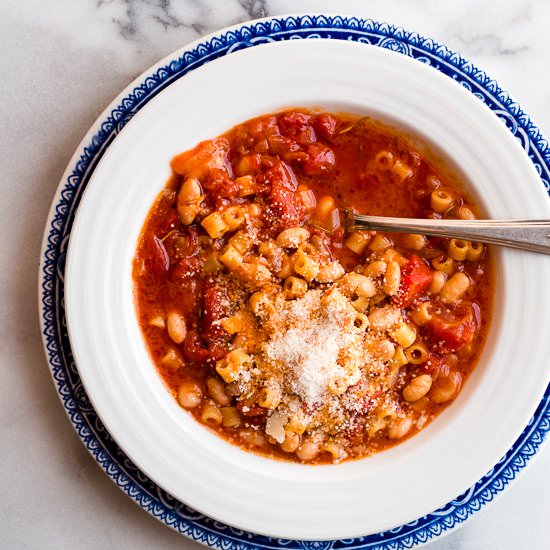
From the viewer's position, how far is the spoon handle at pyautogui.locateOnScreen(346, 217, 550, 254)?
10.8ft

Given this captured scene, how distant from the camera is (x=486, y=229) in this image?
131 inches

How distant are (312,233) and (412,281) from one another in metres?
0.59

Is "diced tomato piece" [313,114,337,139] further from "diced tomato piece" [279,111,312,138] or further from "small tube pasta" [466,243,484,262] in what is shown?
"small tube pasta" [466,243,484,262]

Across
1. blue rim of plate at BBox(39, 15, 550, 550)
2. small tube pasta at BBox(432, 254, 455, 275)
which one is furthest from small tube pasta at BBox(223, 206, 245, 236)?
small tube pasta at BBox(432, 254, 455, 275)

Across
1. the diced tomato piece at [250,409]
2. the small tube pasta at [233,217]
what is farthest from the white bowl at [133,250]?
the small tube pasta at [233,217]

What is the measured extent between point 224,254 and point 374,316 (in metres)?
0.85

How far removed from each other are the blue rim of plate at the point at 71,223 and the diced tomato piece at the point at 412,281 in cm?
84

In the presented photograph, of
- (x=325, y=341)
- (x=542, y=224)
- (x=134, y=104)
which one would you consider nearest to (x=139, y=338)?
(x=325, y=341)

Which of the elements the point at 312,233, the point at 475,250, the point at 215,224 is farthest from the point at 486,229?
the point at 215,224

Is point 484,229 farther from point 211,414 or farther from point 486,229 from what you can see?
point 211,414

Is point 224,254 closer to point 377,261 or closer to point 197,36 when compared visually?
point 377,261

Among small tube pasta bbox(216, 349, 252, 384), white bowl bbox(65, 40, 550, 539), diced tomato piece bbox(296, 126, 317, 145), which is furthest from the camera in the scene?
diced tomato piece bbox(296, 126, 317, 145)

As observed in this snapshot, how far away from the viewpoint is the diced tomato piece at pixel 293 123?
136 inches

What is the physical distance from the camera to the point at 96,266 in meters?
3.31
